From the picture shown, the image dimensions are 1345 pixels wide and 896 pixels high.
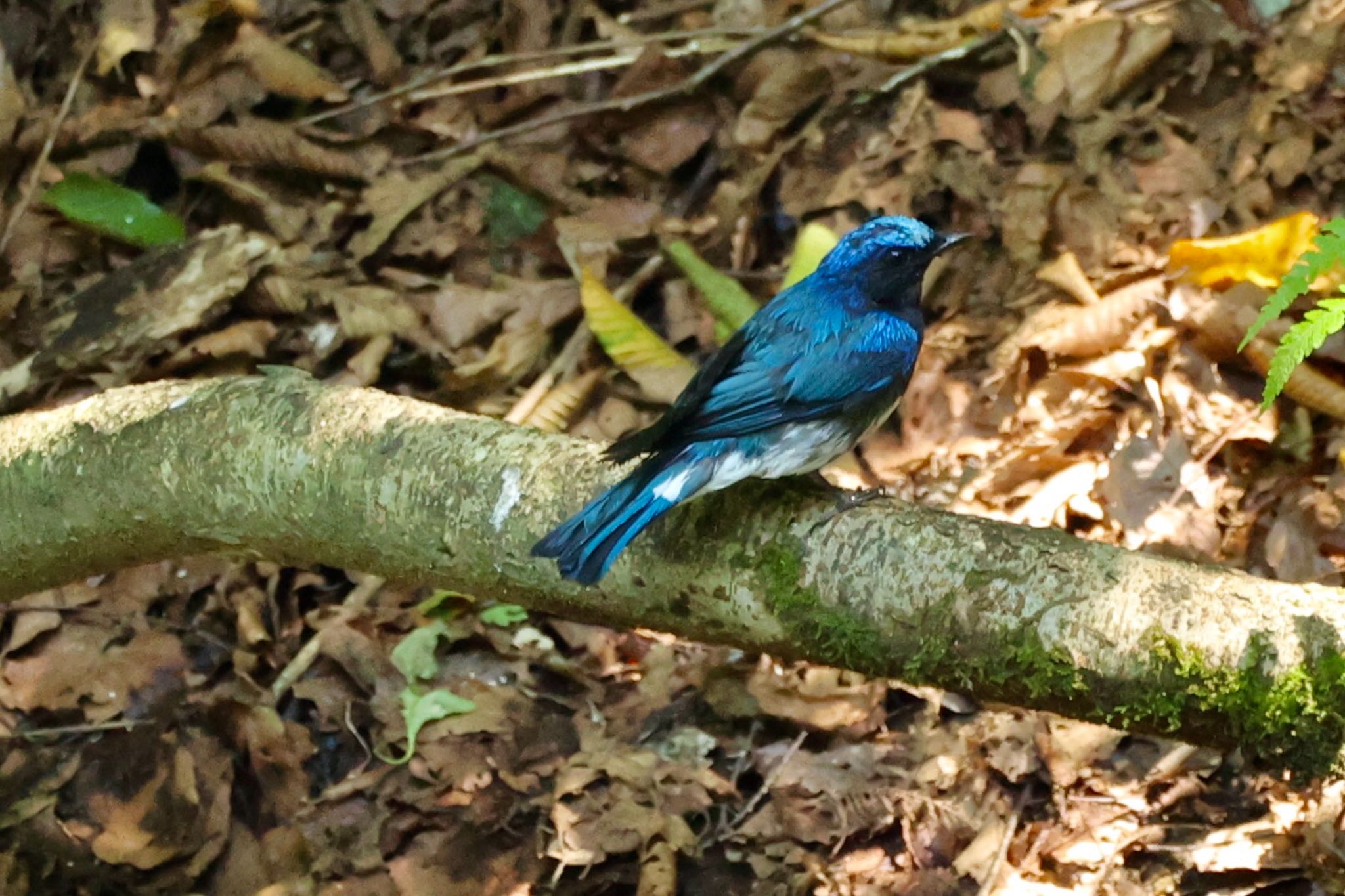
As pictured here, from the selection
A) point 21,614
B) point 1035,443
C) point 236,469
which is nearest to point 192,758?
point 21,614

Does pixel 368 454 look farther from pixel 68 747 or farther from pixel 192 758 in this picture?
pixel 68 747

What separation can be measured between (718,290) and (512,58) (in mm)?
1748

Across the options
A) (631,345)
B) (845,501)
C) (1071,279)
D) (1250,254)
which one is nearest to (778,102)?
(631,345)

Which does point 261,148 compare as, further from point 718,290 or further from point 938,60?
point 938,60

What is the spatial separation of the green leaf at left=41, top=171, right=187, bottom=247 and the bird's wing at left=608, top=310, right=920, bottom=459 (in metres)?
2.98

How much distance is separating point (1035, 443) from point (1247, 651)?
1760mm

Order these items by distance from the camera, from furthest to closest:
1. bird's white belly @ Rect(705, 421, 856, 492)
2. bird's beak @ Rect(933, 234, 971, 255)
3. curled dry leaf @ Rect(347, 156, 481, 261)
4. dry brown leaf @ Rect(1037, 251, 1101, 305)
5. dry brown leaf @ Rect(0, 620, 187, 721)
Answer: curled dry leaf @ Rect(347, 156, 481, 261) → dry brown leaf @ Rect(1037, 251, 1101, 305) → dry brown leaf @ Rect(0, 620, 187, 721) → bird's beak @ Rect(933, 234, 971, 255) → bird's white belly @ Rect(705, 421, 856, 492)

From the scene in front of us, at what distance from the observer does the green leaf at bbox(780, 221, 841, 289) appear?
4.25 m

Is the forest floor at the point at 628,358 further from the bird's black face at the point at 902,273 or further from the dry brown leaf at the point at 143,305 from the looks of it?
the bird's black face at the point at 902,273

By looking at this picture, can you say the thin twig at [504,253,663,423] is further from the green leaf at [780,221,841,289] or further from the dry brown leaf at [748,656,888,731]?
the dry brown leaf at [748,656,888,731]

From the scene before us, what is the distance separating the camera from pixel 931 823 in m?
3.21

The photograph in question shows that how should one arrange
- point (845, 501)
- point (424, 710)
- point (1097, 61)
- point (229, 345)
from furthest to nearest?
point (1097, 61)
point (229, 345)
point (424, 710)
point (845, 501)

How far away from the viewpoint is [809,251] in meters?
4.29

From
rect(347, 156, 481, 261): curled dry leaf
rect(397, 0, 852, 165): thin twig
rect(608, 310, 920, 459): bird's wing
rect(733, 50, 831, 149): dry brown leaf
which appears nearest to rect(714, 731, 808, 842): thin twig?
rect(608, 310, 920, 459): bird's wing
